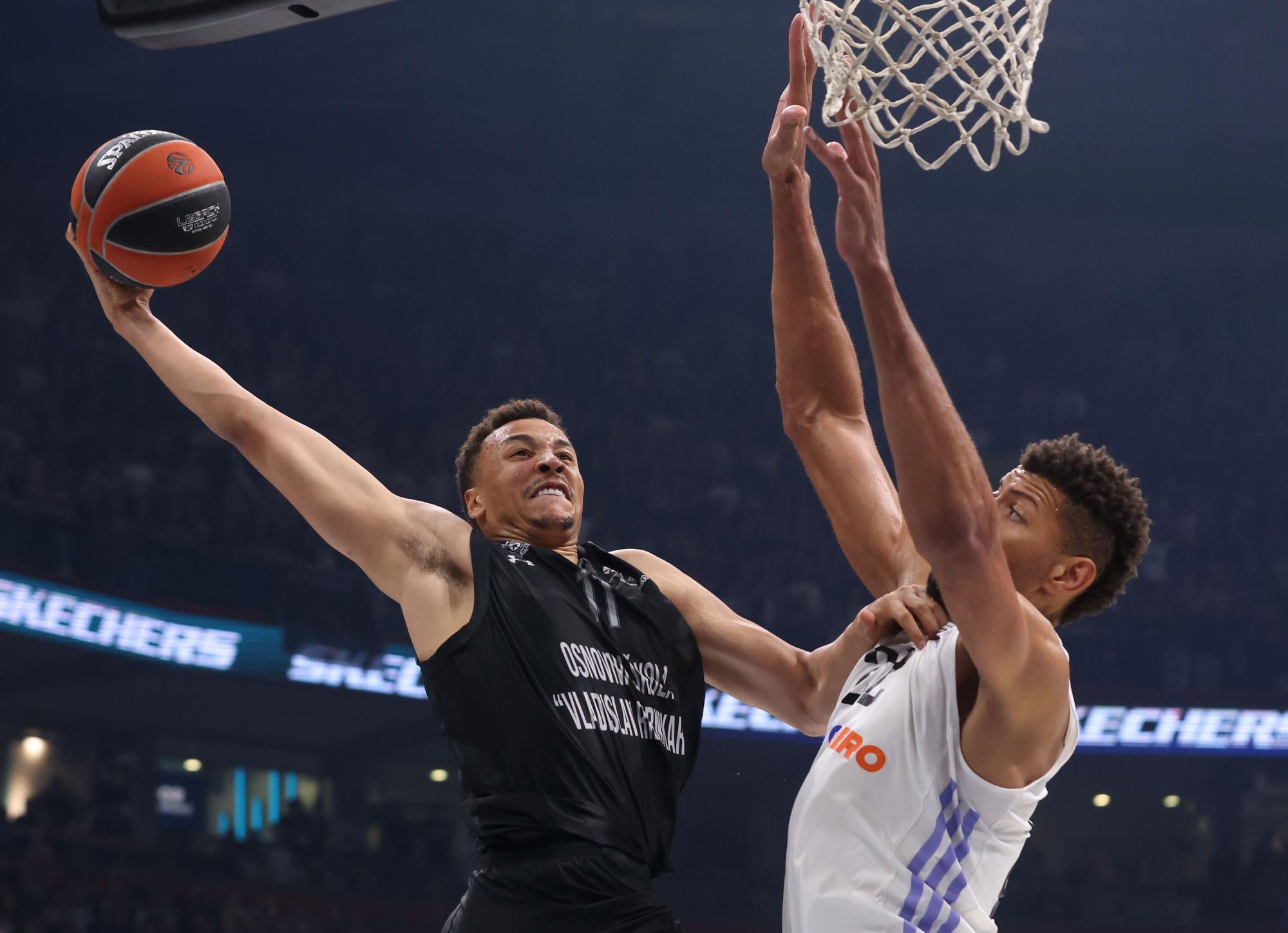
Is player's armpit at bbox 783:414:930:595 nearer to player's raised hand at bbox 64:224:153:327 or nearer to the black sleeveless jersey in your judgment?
the black sleeveless jersey

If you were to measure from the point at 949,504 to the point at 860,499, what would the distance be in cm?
102

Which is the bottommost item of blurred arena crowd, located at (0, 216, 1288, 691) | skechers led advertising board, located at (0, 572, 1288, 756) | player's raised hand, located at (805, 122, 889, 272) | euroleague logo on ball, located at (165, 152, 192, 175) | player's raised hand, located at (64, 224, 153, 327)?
skechers led advertising board, located at (0, 572, 1288, 756)

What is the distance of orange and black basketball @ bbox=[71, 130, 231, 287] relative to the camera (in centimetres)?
313

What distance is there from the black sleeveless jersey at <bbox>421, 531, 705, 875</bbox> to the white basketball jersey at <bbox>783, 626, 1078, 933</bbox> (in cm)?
43

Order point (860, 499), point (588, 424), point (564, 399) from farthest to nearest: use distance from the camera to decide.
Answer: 1. point (564, 399)
2. point (588, 424)
3. point (860, 499)

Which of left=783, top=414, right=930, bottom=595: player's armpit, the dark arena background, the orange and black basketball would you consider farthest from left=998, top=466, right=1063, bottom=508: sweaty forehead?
the dark arena background

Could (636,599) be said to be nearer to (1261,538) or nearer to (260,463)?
(260,463)

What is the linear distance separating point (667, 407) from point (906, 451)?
1074 centimetres

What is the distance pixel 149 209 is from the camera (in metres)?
3.16

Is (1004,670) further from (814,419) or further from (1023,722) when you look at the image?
(814,419)

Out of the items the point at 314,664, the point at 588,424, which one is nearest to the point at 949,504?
the point at 314,664

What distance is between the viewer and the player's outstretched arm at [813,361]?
3.01m

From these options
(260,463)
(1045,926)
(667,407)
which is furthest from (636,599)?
(667,407)

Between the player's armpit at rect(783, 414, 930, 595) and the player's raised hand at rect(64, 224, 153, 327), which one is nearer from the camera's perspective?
the player's armpit at rect(783, 414, 930, 595)
